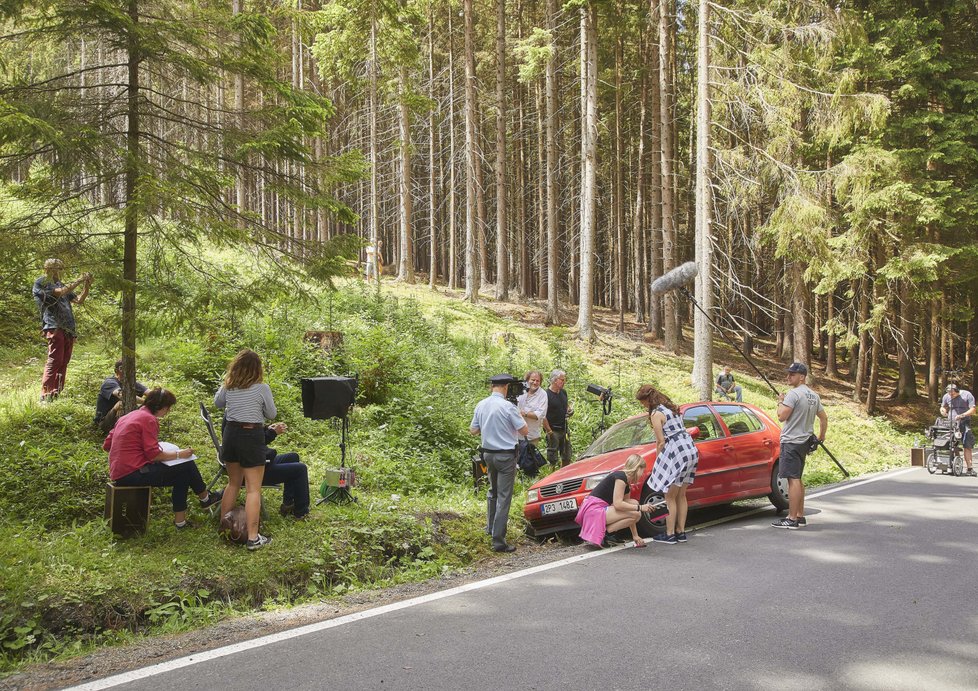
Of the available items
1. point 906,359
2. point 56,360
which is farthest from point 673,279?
point 906,359

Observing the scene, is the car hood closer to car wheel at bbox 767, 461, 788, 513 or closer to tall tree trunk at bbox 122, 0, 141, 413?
car wheel at bbox 767, 461, 788, 513

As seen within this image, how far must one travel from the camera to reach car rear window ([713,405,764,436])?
996cm

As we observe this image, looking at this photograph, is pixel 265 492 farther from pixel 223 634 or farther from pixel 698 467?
pixel 698 467

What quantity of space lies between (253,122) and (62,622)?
575cm

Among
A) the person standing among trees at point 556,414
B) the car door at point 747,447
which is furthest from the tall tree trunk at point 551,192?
the car door at point 747,447

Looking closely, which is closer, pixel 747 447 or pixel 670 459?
pixel 670 459

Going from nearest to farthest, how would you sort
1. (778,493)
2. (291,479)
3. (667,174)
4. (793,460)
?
(291,479) → (793,460) → (778,493) → (667,174)

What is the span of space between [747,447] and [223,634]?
7201mm

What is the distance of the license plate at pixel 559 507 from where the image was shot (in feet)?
26.9

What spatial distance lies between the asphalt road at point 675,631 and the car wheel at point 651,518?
0.59 metres

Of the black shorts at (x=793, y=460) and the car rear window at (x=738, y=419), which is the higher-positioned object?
the car rear window at (x=738, y=419)

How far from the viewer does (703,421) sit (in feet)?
31.9

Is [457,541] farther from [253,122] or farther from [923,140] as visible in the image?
[923,140]

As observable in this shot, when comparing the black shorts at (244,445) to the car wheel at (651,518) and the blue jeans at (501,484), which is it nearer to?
the blue jeans at (501,484)
